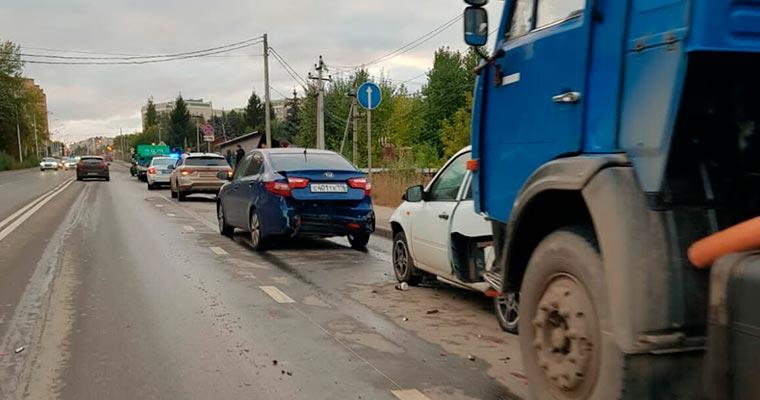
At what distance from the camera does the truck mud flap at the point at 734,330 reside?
2359mm

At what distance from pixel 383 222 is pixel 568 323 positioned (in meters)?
11.4

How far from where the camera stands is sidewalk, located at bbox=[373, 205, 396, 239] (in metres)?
13.3

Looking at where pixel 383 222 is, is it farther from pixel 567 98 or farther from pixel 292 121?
pixel 292 121

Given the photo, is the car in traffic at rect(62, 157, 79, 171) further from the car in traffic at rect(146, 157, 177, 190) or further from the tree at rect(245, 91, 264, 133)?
the car in traffic at rect(146, 157, 177, 190)

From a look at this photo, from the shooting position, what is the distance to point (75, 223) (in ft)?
50.3

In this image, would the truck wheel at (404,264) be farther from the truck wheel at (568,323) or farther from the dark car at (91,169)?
the dark car at (91,169)

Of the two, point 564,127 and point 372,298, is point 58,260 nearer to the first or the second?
point 372,298

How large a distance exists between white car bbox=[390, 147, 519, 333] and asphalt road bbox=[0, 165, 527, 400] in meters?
0.27

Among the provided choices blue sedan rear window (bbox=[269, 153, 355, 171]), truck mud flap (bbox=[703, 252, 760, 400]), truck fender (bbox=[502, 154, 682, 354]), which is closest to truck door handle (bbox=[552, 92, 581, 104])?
truck fender (bbox=[502, 154, 682, 354])

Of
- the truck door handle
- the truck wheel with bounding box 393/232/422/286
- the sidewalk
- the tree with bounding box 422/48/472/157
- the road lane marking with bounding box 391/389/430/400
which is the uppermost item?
the tree with bounding box 422/48/472/157

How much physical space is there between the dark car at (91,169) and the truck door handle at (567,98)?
144 feet

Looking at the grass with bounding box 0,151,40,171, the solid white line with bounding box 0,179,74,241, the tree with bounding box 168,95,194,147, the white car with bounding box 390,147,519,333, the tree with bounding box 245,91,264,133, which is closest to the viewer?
the white car with bounding box 390,147,519,333

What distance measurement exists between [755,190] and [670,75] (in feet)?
2.09

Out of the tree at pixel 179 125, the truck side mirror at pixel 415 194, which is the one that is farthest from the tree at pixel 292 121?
the truck side mirror at pixel 415 194
